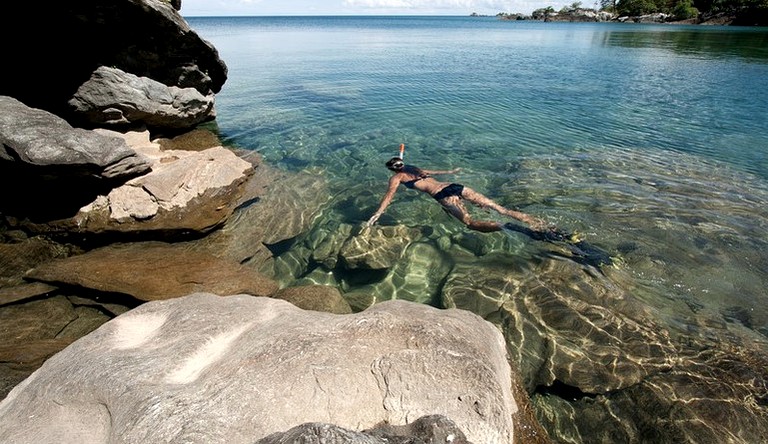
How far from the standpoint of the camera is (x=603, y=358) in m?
5.01

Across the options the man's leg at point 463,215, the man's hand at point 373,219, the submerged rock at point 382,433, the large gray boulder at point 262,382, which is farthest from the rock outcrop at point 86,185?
the submerged rock at point 382,433

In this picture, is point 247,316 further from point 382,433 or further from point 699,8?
point 699,8

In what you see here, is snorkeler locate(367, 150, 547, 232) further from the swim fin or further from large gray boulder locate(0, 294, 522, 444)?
large gray boulder locate(0, 294, 522, 444)

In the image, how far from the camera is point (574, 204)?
859 cm

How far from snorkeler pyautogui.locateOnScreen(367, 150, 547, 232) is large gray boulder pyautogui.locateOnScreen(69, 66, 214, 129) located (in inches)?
295

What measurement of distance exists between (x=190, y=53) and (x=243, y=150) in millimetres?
4117

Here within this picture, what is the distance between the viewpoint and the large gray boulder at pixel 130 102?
30.6 feet

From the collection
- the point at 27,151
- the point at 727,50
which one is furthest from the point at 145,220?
the point at 727,50

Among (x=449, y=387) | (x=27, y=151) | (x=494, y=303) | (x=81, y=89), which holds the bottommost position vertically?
(x=494, y=303)

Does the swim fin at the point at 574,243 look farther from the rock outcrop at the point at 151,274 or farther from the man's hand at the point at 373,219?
the rock outcrop at the point at 151,274

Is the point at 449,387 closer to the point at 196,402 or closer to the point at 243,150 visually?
the point at 196,402

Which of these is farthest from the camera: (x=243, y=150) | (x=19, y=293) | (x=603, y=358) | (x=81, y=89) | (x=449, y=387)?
(x=243, y=150)

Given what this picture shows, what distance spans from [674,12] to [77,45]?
109521 millimetres

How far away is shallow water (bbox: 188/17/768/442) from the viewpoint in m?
5.18
